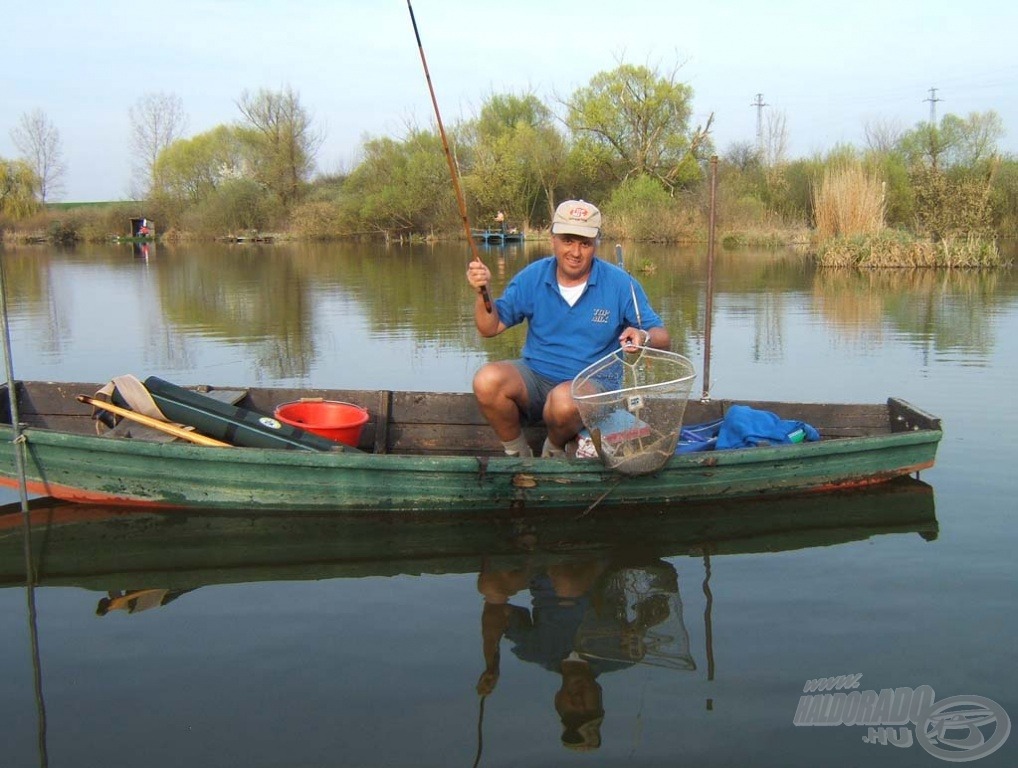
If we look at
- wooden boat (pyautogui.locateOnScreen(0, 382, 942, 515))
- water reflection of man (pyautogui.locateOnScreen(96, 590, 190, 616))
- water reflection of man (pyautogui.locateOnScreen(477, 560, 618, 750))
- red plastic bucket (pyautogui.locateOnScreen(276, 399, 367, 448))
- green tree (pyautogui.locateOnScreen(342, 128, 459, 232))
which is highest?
green tree (pyautogui.locateOnScreen(342, 128, 459, 232))

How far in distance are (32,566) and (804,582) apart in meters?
3.68

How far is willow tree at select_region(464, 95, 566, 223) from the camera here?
4003cm

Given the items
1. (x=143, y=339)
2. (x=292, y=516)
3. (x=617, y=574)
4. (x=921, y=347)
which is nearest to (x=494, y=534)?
(x=617, y=574)

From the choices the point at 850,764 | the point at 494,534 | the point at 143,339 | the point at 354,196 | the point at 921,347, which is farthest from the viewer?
the point at 354,196

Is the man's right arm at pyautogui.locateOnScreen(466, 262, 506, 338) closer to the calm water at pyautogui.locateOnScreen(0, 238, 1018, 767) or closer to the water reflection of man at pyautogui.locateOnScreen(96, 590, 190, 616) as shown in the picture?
the calm water at pyautogui.locateOnScreen(0, 238, 1018, 767)

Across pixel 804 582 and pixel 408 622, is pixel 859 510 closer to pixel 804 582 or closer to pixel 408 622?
pixel 804 582

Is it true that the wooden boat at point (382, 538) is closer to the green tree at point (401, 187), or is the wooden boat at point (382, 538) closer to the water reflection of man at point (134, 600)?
the water reflection of man at point (134, 600)

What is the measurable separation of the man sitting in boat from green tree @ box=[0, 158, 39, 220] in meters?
48.2

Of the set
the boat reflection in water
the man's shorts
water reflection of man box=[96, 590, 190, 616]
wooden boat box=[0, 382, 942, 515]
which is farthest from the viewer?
the man's shorts

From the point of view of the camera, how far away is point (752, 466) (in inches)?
208

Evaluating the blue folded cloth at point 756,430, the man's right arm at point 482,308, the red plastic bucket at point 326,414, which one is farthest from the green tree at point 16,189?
the blue folded cloth at point 756,430

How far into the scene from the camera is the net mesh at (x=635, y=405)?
469 centimetres

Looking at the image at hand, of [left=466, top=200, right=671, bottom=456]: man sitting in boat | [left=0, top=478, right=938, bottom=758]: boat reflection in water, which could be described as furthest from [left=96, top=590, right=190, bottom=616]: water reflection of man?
[left=466, top=200, right=671, bottom=456]: man sitting in boat

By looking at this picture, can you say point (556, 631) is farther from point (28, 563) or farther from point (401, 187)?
point (401, 187)
